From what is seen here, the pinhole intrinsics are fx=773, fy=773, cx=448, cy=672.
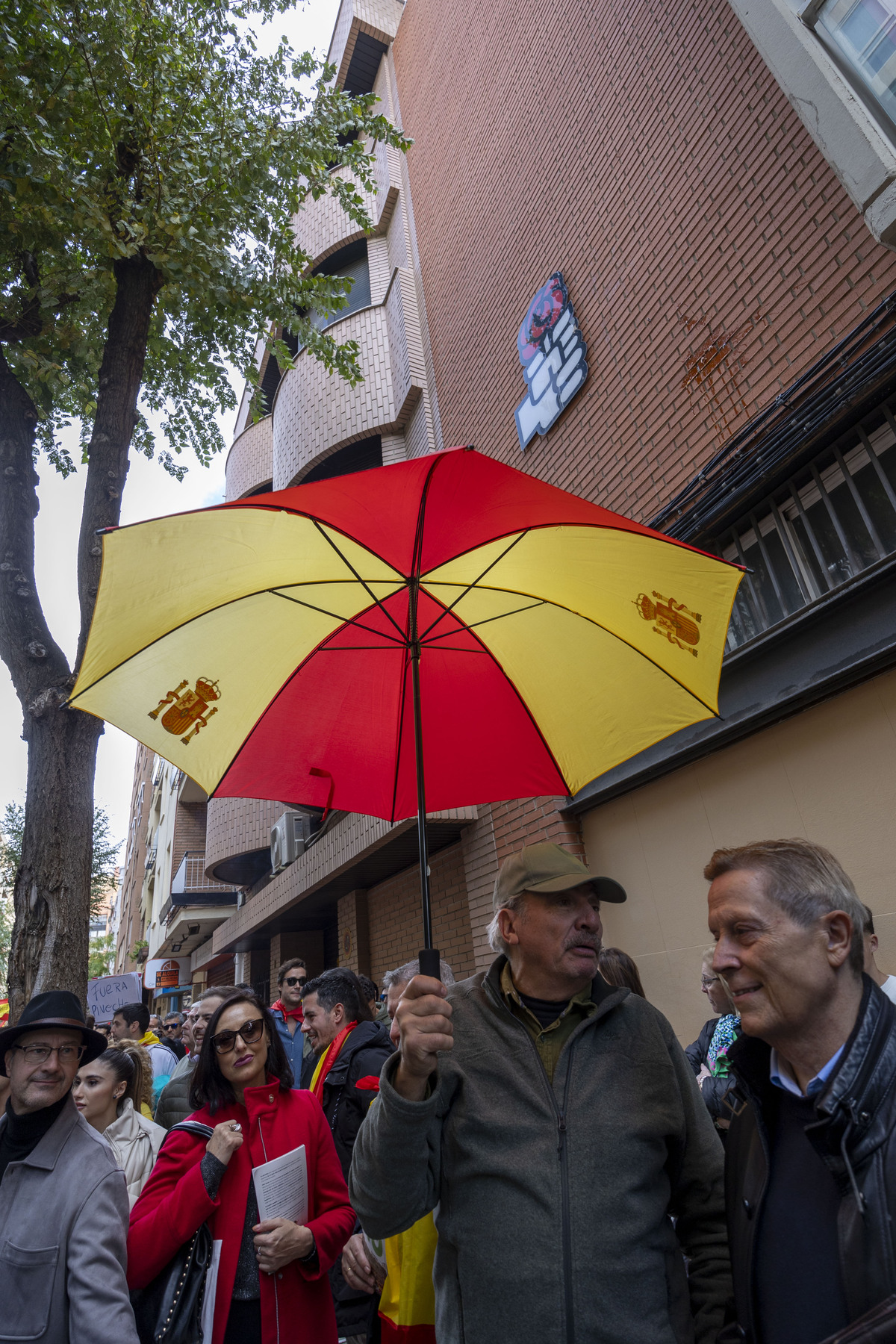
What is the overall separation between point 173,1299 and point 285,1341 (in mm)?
394

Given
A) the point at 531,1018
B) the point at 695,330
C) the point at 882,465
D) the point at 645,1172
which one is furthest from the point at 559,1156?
the point at 695,330

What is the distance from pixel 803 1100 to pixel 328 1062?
9.44 feet

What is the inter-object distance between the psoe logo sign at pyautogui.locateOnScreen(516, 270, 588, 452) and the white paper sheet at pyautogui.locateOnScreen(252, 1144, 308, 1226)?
6.73 m

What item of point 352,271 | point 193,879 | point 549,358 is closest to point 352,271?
point 352,271

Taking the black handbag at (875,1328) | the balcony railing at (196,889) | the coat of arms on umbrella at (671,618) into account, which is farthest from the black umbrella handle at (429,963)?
the balcony railing at (196,889)

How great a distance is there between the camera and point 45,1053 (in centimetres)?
260

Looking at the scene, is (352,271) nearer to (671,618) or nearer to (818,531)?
(818,531)

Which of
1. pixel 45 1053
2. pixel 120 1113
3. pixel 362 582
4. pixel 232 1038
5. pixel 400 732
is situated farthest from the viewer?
pixel 120 1113

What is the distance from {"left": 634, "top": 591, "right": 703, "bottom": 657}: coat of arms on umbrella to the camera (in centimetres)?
256

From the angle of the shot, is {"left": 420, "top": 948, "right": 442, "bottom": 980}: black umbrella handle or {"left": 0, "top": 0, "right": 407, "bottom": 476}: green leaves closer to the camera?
{"left": 420, "top": 948, "right": 442, "bottom": 980}: black umbrella handle

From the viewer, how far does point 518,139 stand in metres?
9.20

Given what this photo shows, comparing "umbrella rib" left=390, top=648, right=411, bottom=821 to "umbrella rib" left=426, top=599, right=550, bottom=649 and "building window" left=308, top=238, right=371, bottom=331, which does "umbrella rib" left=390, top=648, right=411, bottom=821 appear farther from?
"building window" left=308, top=238, right=371, bottom=331

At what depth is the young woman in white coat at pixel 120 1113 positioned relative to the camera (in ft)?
11.0

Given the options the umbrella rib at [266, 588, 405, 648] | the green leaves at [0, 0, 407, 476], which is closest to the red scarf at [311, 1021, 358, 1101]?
the umbrella rib at [266, 588, 405, 648]
